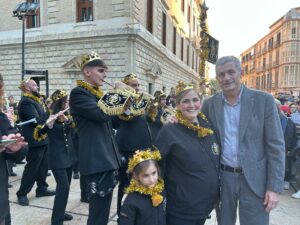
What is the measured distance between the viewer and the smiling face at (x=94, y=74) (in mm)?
2848

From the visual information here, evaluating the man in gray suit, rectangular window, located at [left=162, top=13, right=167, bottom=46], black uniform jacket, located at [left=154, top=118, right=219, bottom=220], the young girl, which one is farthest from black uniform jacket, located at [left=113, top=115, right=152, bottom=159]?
rectangular window, located at [left=162, top=13, right=167, bottom=46]

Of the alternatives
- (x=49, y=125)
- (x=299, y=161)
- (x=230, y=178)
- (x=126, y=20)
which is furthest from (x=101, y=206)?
(x=126, y=20)

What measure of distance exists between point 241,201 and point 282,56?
5593 centimetres

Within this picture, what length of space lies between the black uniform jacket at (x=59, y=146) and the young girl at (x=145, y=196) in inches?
66.9

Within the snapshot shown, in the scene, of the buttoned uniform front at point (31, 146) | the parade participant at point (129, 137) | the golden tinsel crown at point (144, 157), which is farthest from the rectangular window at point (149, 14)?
the golden tinsel crown at point (144, 157)

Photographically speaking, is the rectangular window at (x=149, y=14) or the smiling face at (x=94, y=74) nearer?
the smiling face at (x=94, y=74)

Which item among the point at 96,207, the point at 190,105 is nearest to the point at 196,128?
the point at 190,105

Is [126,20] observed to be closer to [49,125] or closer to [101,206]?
[49,125]

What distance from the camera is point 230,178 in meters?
2.58

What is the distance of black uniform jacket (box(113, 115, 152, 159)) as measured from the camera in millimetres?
3605

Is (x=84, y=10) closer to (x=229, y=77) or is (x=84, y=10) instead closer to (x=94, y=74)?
(x=94, y=74)

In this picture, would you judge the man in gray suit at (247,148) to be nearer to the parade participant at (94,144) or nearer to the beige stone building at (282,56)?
the parade participant at (94,144)

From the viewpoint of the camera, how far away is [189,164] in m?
2.38

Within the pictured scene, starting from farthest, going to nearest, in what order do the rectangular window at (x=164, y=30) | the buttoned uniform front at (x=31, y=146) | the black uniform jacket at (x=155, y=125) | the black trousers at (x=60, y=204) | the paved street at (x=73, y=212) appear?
the rectangular window at (x=164, y=30) < the black uniform jacket at (x=155, y=125) < the buttoned uniform front at (x=31, y=146) < the paved street at (x=73, y=212) < the black trousers at (x=60, y=204)
